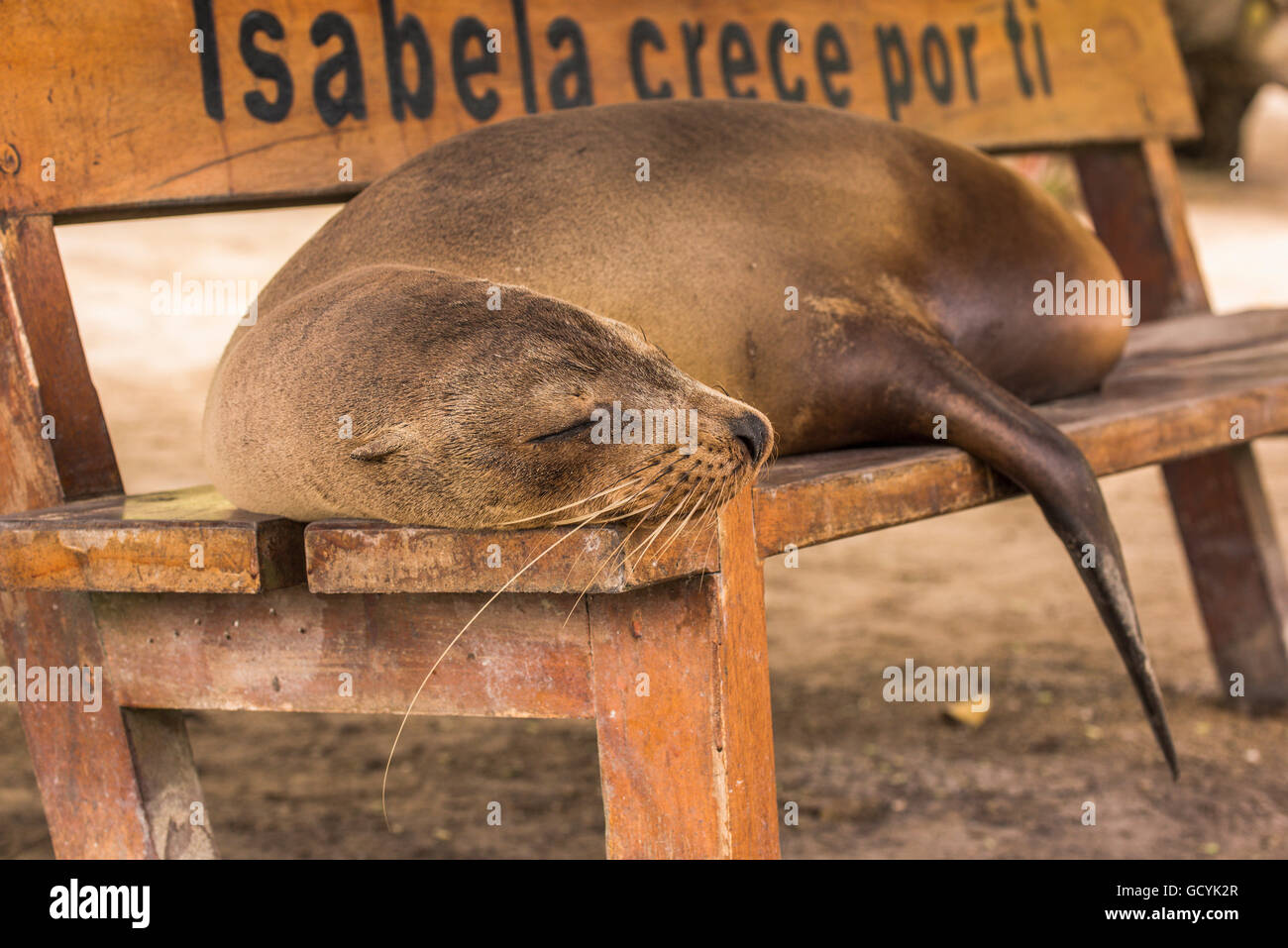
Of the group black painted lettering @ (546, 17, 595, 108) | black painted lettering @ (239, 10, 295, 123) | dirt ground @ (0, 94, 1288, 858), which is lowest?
dirt ground @ (0, 94, 1288, 858)

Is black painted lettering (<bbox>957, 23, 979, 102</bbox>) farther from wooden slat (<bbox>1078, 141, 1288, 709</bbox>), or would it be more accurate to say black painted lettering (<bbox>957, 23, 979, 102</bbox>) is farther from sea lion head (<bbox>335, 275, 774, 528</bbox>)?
sea lion head (<bbox>335, 275, 774, 528</bbox>)

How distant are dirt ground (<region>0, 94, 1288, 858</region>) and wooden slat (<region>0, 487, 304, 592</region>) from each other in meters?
1.15

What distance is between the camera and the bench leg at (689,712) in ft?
5.34

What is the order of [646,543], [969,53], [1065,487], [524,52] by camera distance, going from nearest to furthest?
1. [646,543]
2. [1065,487]
3. [524,52]
4. [969,53]

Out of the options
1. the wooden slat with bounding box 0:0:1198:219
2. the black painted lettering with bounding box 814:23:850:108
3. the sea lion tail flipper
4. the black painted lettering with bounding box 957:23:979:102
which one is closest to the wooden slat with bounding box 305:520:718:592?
the sea lion tail flipper

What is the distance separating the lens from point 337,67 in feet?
9.27

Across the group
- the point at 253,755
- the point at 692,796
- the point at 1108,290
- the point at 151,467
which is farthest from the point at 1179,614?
the point at 151,467

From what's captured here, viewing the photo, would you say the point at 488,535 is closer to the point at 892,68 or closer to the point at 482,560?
the point at 482,560

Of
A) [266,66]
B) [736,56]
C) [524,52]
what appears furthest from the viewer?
[736,56]

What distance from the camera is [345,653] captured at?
73.2 inches

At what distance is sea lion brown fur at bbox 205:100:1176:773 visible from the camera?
1.57 m

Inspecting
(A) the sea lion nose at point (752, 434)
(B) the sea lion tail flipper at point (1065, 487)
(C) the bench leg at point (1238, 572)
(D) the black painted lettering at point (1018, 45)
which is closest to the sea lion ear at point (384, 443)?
(A) the sea lion nose at point (752, 434)

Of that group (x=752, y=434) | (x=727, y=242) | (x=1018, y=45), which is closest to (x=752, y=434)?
(x=752, y=434)

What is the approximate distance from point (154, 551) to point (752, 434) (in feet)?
2.63
